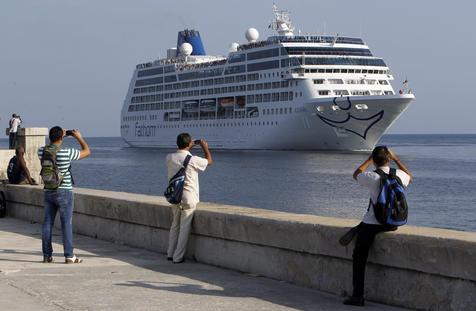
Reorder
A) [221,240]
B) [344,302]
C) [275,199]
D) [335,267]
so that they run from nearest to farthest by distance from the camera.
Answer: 1. [344,302]
2. [335,267]
3. [221,240]
4. [275,199]

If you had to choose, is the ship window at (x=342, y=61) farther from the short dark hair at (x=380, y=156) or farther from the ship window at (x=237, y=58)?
the short dark hair at (x=380, y=156)

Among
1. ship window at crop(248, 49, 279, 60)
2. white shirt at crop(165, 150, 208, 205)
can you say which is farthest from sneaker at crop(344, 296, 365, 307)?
ship window at crop(248, 49, 279, 60)

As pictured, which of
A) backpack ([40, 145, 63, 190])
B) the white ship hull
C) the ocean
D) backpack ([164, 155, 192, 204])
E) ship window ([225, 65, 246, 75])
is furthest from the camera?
ship window ([225, 65, 246, 75])

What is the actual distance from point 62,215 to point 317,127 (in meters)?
62.6

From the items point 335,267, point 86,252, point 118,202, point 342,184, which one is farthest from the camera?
point 342,184

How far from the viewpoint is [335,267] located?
678cm

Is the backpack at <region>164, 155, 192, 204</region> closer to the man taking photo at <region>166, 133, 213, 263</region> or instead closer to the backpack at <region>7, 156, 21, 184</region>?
the man taking photo at <region>166, 133, 213, 263</region>

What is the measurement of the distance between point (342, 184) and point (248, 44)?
135 feet

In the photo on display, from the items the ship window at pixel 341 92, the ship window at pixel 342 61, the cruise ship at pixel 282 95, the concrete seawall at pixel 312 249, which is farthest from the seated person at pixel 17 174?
the ship window at pixel 342 61

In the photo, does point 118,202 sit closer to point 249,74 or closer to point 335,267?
point 335,267

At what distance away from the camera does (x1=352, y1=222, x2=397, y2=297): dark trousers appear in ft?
20.6

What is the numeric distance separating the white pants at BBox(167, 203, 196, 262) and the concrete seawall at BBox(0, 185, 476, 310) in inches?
4.1

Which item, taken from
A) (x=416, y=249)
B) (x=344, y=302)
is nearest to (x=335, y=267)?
(x=344, y=302)

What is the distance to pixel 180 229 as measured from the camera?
8.39 m
